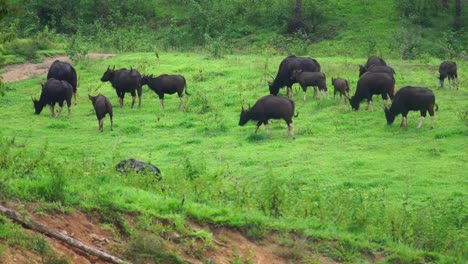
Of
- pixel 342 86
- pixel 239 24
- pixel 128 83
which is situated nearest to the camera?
pixel 342 86

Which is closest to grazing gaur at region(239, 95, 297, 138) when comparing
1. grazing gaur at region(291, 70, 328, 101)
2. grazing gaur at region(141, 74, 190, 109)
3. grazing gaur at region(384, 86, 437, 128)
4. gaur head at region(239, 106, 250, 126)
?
gaur head at region(239, 106, 250, 126)

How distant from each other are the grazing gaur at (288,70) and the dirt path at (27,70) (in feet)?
33.9

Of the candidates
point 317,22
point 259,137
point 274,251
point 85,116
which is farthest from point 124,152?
point 317,22

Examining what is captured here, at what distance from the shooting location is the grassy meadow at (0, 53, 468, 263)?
1194 centimetres

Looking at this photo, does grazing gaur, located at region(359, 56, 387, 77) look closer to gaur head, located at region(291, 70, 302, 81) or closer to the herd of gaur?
the herd of gaur

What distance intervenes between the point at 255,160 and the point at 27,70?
16248mm

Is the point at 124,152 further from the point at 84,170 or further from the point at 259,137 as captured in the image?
the point at 84,170

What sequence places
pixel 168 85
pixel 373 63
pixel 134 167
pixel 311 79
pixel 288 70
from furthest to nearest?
pixel 373 63 < pixel 288 70 < pixel 168 85 < pixel 311 79 < pixel 134 167

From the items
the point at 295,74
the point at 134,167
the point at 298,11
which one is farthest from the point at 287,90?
the point at 298,11

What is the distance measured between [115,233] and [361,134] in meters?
12.0

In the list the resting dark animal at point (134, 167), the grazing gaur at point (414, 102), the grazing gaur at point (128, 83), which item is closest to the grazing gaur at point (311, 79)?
the grazing gaur at point (414, 102)

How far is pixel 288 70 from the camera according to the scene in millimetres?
26406

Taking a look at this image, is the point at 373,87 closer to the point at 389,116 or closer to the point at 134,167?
the point at 389,116

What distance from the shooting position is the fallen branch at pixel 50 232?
9.85 m
